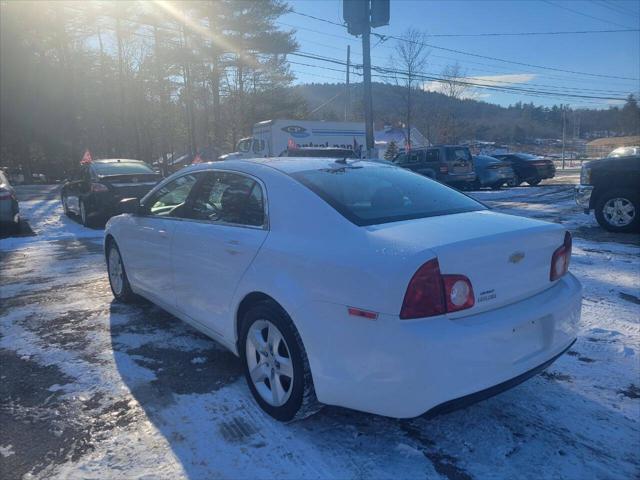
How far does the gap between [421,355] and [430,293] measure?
11.1 inches

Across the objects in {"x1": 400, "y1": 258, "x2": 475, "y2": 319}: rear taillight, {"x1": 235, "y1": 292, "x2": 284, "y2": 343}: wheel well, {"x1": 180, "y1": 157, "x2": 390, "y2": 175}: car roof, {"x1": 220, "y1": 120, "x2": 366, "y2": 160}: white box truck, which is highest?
{"x1": 220, "y1": 120, "x2": 366, "y2": 160}: white box truck

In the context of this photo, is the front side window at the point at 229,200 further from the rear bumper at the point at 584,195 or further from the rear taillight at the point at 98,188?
the rear taillight at the point at 98,188

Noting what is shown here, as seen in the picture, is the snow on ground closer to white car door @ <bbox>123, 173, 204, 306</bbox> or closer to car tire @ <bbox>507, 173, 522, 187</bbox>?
white car door @ <bbox>123, 173, 204, 306</bbox>

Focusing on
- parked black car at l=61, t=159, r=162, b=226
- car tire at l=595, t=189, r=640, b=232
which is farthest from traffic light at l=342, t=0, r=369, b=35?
car tire at l=595, t=189, r=640, b=232

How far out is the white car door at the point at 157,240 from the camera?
4.02 metres

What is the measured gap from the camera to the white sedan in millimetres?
2252

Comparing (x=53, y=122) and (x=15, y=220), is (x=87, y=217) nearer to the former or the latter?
(x=15, y=220)

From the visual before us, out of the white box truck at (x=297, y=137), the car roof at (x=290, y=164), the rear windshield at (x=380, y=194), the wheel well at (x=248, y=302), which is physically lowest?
the wheel well at (x=248, y=302)

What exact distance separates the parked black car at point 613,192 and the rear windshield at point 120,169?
361 inches

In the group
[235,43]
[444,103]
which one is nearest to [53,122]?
[235,43]

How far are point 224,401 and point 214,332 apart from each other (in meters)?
0.52

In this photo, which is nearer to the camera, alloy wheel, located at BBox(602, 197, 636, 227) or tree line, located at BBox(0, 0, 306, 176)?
alloy wheel, located at BBox(602, 197, 636, 227)

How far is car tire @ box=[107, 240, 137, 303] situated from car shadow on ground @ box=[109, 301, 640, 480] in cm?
177

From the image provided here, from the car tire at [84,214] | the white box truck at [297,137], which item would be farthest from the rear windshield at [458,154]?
the car tire at [84,214]
